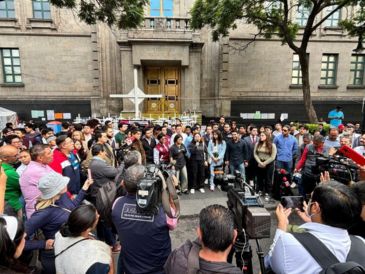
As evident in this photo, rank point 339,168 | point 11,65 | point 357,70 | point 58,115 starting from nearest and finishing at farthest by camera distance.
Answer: point 339,168
point 11,65
point 58,115
point 357,70

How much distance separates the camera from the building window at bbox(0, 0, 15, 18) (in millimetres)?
13320

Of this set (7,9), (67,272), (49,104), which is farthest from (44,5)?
(67,272)

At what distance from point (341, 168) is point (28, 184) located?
4.01m

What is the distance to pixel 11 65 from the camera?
13906mm

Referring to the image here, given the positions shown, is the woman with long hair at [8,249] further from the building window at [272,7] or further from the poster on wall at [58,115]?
the poster on wall at [58,115]

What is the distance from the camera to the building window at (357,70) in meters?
15.7

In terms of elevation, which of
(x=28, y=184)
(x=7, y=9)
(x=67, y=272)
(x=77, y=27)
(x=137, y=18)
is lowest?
(x=67, y=272)

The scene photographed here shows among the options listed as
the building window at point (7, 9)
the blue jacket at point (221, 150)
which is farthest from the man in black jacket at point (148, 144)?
the building window at point (7, 9)

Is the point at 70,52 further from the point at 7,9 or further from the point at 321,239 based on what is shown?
the point at 321,239

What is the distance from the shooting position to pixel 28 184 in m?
2.89

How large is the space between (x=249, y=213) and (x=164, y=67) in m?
13.9

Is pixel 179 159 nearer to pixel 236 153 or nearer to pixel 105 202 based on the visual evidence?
pixel 236 153

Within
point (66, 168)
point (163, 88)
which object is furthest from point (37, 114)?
point (66, 168)

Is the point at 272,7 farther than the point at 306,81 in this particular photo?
Yes
